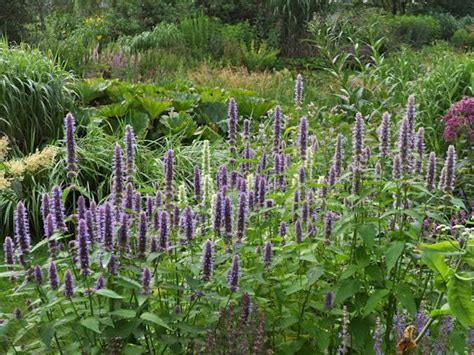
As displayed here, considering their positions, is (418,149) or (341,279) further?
(418,149)

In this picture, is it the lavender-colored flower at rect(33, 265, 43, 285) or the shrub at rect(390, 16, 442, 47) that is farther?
the shrub at rect(390, 16, 442, 47)

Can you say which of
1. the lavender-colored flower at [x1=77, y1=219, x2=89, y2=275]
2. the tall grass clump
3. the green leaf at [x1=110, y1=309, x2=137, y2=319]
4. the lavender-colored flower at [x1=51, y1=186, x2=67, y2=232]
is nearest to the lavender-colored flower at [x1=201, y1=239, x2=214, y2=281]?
the green leaf at [x1=110, y1=309, x2=137, y2=319]

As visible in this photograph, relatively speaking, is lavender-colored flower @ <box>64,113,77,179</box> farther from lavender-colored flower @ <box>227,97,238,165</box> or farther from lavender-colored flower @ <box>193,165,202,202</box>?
lavender-colored flower @ <box>227,97,238,165</box>

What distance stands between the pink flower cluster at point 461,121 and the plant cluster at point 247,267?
214 centimetres

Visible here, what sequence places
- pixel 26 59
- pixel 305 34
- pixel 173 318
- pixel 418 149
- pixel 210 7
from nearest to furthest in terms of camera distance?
pixel 173 318, pixel 418 149, pixel 26 59, pixel 305 34, pixel 210 7

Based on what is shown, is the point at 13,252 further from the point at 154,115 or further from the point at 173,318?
the point at 154,115

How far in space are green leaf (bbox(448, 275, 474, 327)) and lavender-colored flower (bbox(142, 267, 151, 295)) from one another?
3.21 ft

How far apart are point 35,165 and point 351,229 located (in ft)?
5.40

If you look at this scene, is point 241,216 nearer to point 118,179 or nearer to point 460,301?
point 118,179

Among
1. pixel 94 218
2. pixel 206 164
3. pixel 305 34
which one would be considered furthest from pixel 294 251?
pixel 305 34

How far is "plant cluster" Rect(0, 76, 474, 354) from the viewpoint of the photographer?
243 centimetres

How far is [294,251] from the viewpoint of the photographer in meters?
2.80

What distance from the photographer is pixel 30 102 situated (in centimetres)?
621

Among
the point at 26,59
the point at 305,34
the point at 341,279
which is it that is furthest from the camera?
the point at 305,34
